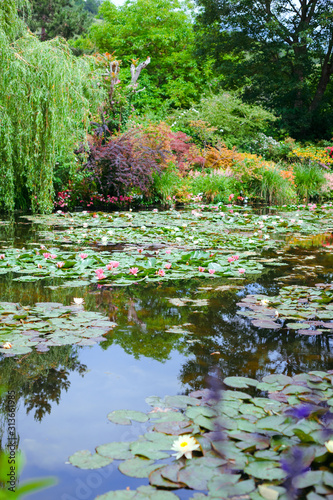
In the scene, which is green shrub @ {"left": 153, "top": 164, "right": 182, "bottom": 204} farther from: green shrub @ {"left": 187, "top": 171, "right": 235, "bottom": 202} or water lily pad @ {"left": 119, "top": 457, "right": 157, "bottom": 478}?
water lily pad @ {"left": 119, "top": 457, "right": 157, "bottom": 478}

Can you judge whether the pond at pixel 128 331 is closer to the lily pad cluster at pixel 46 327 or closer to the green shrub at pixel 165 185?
the lily pad cluster at pixel 46 327

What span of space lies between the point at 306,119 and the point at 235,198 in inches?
312

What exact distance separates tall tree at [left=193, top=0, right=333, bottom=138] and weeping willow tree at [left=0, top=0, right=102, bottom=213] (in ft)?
40.2

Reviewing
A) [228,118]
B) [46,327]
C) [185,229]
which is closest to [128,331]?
[46,327]

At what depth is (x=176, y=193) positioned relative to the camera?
1048cm

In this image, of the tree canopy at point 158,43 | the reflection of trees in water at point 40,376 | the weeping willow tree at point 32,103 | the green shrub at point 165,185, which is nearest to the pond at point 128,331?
the reflection of trees in water at point 40,376

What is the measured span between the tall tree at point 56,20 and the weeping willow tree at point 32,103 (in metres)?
16.0

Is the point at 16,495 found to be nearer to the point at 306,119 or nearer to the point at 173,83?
the point at 306,119

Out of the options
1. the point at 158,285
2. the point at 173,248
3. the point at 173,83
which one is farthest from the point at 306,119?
the point at 158,285

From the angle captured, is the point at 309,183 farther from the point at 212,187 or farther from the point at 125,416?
the point at 125,416

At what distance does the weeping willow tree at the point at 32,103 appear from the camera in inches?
232

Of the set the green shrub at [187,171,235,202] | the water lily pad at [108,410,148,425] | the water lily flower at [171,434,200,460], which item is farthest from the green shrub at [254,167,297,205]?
the water lily flower at [171,434,200,460]

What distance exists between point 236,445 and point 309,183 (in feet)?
38.1

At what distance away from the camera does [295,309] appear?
2.44 meters
